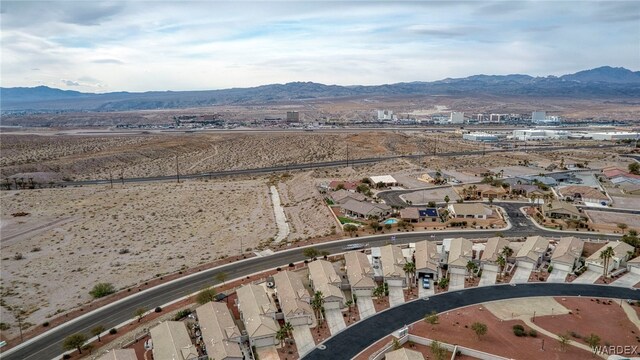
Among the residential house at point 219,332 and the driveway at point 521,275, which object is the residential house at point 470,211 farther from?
the residential house at point 219,332

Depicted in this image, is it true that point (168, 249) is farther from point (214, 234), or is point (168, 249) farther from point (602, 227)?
point (602, 227)

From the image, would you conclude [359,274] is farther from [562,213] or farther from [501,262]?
[562,213]

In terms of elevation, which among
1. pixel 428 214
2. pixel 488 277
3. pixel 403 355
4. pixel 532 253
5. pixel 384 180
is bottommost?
pixel 488 277

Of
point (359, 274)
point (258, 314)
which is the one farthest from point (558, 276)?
point (258, 314)

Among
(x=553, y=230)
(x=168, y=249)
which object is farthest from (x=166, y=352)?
(x=553, y=230)

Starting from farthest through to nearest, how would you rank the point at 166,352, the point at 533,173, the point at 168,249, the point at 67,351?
1. the point at 533,173
2. the point at 168,249
3. the point at 67,351
4. the point at 166,352

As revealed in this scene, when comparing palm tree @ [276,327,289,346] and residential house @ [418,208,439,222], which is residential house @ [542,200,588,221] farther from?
palm tree @ [276,327,289,346]

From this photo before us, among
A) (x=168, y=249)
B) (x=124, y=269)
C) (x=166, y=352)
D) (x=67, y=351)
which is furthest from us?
(x=168, y=249)

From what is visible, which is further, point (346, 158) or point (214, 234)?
point (346, 158)
